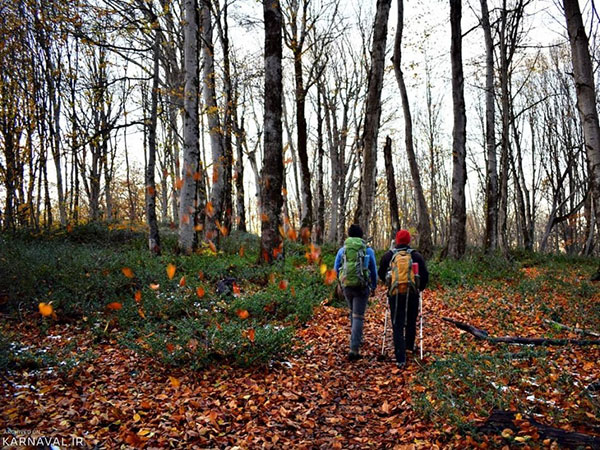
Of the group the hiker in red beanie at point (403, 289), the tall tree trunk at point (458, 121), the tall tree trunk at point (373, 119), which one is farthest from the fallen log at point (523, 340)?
the tall tree trunk at point (458, 121)

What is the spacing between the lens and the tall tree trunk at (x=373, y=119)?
31.2ft

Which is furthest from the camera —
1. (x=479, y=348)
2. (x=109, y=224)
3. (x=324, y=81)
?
(x=324, y=81)

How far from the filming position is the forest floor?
12.3 feet

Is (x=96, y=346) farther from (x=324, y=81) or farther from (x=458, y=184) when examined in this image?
(x=324, y=81)

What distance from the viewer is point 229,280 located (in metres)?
9.60

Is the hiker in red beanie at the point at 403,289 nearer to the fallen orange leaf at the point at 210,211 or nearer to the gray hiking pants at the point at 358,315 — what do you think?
the gray hiking pants at the point at 358,315

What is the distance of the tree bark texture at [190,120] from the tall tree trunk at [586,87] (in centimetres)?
930

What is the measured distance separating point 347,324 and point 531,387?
409 cm

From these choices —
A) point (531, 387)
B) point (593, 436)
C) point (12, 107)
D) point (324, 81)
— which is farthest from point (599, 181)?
point (324, 81)

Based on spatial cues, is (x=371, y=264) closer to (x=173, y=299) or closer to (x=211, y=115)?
(x=173, y=299)

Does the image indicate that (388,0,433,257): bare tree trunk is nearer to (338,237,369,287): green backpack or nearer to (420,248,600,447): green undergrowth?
(420,248,600,447): green undergrowth

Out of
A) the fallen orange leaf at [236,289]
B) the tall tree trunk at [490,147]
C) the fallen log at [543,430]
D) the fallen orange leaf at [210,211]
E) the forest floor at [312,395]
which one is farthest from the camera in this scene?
the fallen orange leaf at [210,211]

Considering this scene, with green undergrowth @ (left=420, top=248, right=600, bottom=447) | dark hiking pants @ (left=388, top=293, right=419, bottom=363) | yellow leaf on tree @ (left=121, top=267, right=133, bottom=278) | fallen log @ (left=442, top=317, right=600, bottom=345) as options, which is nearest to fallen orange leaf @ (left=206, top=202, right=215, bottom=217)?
yellow leaf on tree @ (left=121, top=267, right=133, bottom=278)

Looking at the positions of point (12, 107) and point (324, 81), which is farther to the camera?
point (324, 81)
